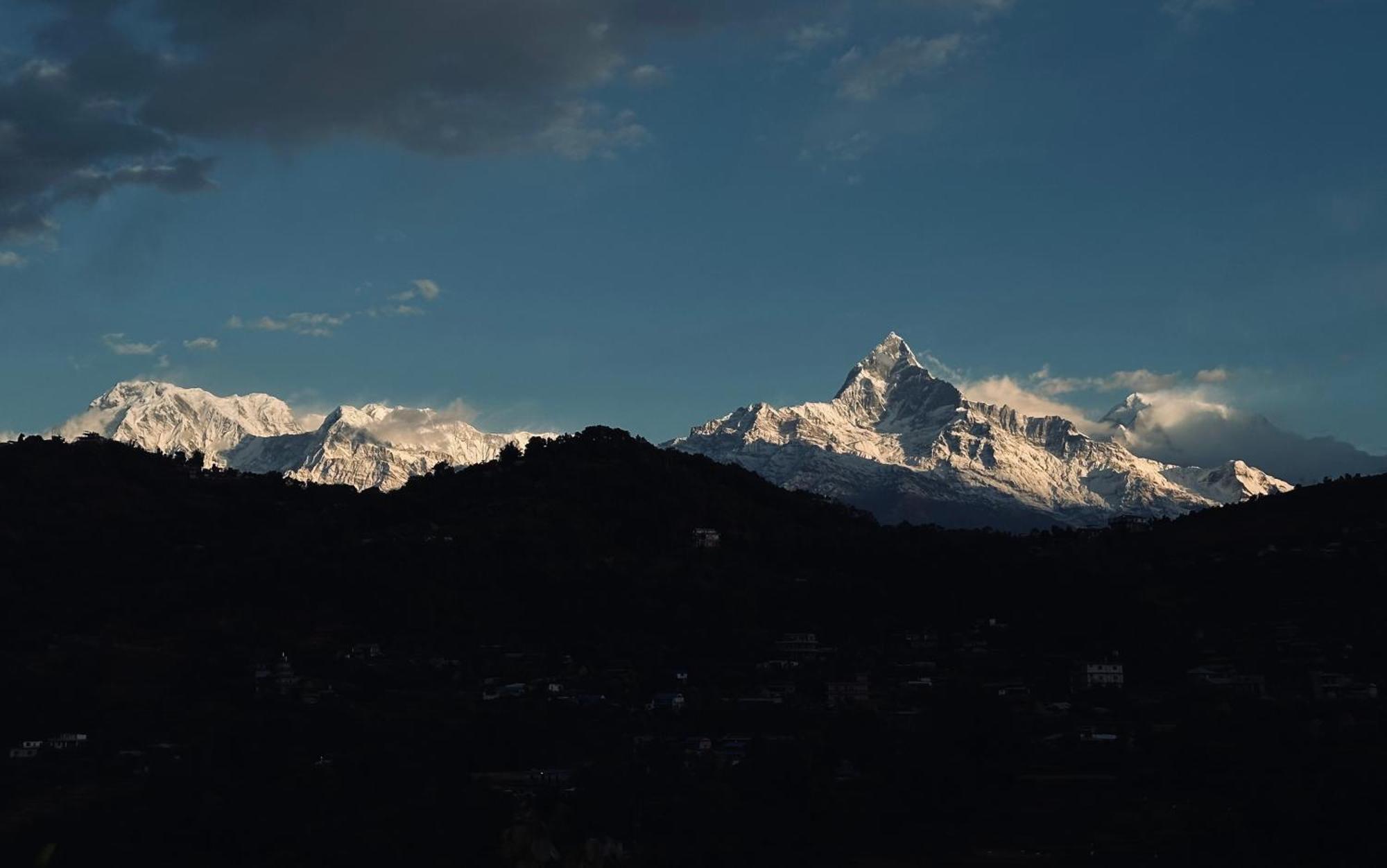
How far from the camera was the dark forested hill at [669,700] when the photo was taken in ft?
363

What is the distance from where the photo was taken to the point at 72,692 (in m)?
146

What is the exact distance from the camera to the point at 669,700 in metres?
147

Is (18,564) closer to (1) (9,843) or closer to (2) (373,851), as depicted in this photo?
(1) (9,843)

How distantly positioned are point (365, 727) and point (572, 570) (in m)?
51.9

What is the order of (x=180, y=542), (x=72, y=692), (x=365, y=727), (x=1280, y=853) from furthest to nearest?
(x=180, y=542)
(x=72, y=692)
(x=365, y=727)
(x=1280, y=853)

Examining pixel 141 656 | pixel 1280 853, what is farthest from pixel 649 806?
pixel 141 656

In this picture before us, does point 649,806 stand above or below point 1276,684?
below

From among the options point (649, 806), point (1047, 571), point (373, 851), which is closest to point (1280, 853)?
point (649, 806)

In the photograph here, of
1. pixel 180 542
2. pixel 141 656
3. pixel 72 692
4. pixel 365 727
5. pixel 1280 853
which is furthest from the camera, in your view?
pixel 180 542

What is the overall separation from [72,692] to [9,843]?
33974mm

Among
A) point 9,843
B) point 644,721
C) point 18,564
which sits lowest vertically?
point 9,843

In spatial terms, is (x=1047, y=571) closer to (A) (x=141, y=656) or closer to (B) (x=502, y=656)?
(B) (x=502, y=656)

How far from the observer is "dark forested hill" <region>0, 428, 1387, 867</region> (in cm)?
11050

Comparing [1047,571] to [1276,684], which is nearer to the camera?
[1276,684]
